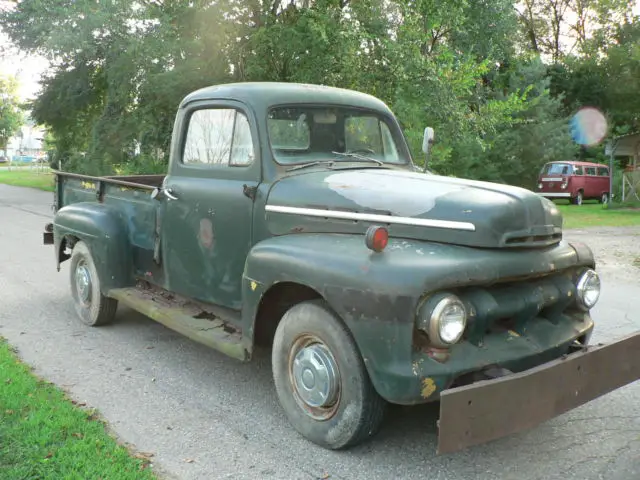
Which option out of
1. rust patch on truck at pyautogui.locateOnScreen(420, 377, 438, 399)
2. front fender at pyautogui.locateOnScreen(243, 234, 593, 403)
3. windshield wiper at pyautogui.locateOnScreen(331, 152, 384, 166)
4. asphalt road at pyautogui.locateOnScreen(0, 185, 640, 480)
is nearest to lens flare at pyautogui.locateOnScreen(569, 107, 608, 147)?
asphalt road at pyautogui.locateOnScreen(0, 185, 640, 480)

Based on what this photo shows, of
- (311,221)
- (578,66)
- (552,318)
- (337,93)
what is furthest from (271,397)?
(578,66)

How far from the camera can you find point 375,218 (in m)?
3.37

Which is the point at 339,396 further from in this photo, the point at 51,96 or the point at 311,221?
the point at 51,96

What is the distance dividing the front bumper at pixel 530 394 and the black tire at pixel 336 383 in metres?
0.56

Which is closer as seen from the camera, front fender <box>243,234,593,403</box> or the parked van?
front fender <box>243,234,593,403</box>

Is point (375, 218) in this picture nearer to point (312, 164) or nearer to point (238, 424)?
point (312, 164)

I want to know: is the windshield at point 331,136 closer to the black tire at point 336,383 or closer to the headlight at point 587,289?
the black tire at point 336,383

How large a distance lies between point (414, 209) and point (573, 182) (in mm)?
22215

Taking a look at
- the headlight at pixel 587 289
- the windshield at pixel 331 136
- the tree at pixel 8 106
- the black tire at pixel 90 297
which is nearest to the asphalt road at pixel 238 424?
the black tire at pixel 90 297

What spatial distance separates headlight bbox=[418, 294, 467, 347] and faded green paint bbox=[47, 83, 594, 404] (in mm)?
56

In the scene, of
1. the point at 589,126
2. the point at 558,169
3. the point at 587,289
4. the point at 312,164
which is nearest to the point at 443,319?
the point at 587,289

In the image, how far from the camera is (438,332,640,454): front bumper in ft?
8.57

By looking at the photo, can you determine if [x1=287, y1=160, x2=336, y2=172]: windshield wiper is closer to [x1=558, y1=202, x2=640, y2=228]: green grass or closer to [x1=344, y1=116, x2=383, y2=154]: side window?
[x1=344, y1=116, x2=383, y2=154]: side window

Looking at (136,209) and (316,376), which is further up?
(136,209)
